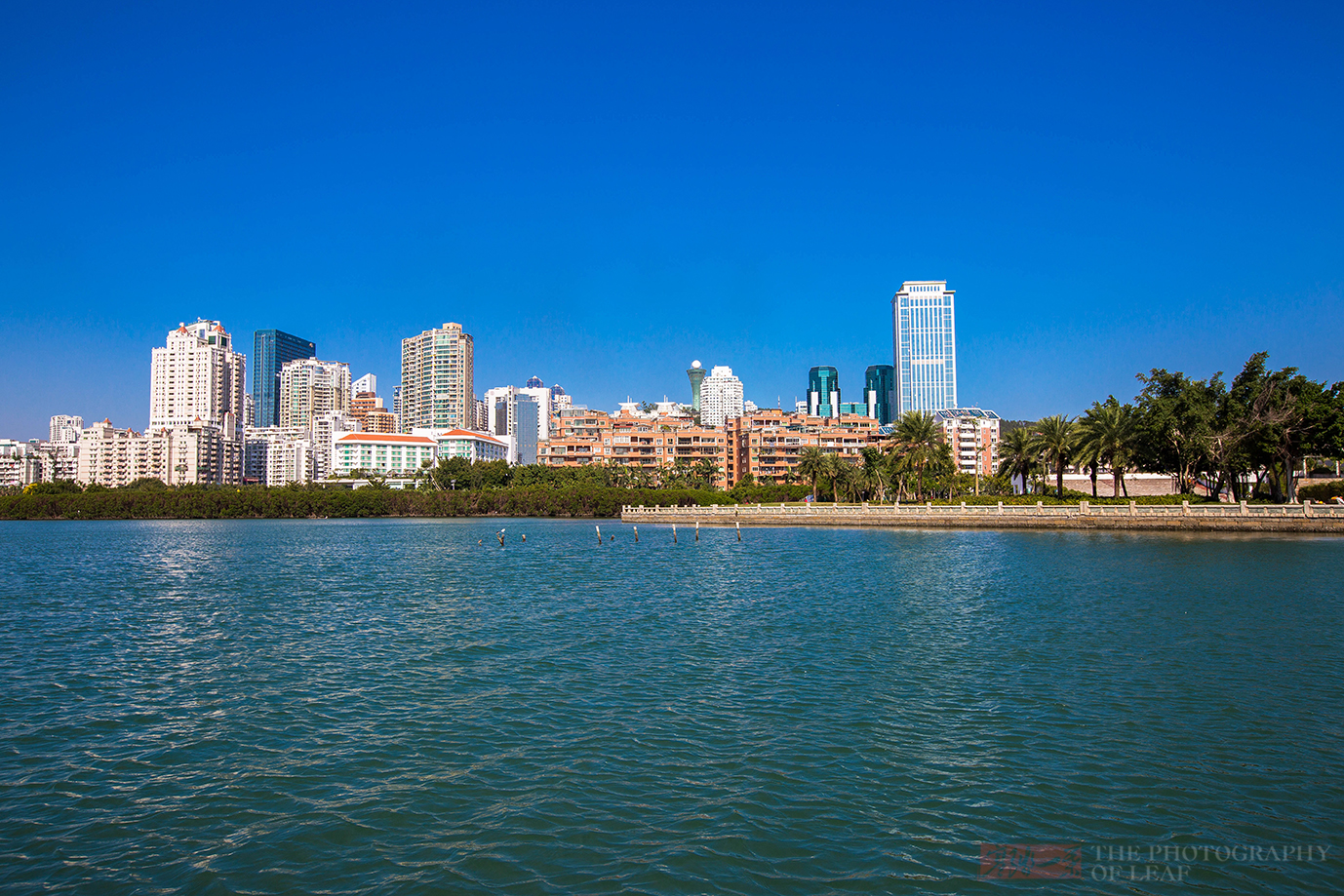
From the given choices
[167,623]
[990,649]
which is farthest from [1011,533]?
[167,623]

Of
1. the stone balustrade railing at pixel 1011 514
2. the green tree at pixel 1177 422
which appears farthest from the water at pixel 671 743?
the green tree at pixel 1177 422

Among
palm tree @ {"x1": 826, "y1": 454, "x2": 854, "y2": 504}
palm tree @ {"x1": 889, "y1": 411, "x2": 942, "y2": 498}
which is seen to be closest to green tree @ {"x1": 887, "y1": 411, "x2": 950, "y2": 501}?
palm tree @ {"x1": 889, "y1": 411, "x2": 942, "y2": 498}

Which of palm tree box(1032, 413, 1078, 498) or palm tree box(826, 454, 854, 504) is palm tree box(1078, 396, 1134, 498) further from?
palm tree box(826, 454, 854, 504)

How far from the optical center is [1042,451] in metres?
88.1

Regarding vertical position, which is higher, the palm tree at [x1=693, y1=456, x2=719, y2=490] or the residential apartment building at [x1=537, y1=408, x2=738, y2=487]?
the residential apartment building at [x1=537, y1=408, x2=738, y2=487]

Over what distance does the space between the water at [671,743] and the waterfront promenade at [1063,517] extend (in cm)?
3511

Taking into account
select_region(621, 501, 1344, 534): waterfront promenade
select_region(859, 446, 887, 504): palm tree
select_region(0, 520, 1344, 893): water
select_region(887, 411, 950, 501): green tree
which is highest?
select_region(887, 411, 950, 501): green tree

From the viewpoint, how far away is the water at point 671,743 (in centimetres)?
982

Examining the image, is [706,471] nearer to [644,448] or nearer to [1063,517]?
[644,448]

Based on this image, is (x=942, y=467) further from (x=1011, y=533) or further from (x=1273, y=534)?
(x=1273, y=534)

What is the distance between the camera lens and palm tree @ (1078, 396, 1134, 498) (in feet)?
257

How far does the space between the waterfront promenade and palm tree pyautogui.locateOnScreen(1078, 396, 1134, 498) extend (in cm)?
642

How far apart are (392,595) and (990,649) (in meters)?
23.7

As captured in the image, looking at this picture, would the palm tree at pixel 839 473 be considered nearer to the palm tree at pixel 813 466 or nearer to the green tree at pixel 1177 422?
the palm tree at pixel 813 466
